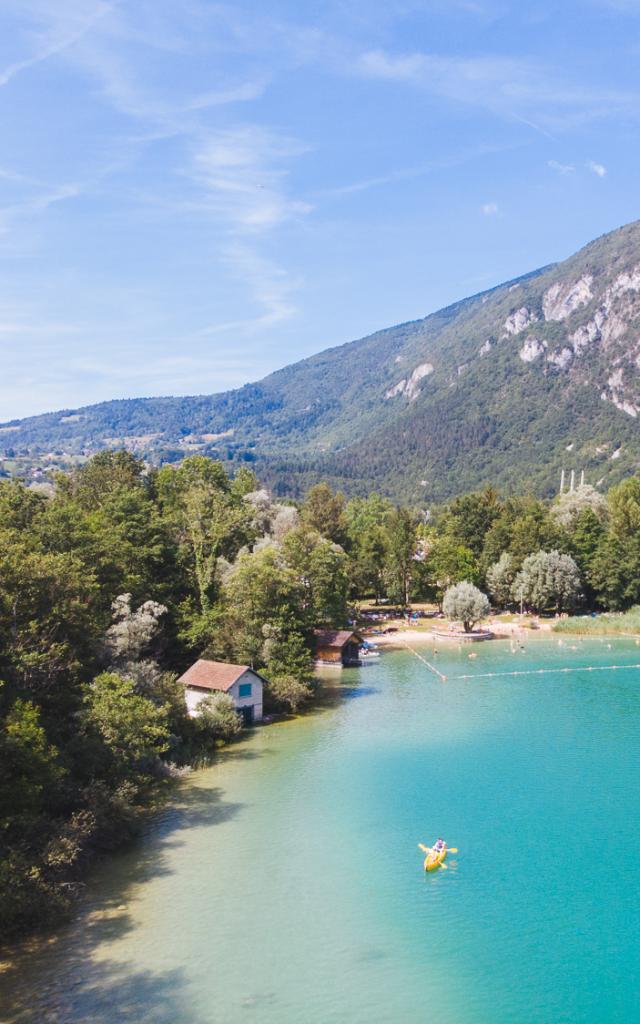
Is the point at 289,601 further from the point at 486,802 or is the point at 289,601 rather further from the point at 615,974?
the point at 615,974

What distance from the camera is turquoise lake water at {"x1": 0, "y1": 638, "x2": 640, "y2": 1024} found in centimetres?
2097

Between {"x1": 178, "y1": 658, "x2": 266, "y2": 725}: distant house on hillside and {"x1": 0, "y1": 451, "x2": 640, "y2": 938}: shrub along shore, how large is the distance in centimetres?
152

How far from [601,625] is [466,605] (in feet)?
51.0

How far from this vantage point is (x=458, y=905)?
25906 mm

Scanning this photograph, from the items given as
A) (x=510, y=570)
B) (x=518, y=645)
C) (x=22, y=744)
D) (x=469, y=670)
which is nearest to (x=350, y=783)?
(x=22, y=744)

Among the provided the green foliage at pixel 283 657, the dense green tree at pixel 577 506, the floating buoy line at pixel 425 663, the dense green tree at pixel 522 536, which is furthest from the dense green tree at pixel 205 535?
the dense green tree at pixel 577 506

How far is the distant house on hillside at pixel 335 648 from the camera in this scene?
66812 millimetres

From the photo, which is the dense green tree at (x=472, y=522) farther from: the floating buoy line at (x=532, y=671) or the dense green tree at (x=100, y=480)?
the dense green tree at (x=100, y=480)

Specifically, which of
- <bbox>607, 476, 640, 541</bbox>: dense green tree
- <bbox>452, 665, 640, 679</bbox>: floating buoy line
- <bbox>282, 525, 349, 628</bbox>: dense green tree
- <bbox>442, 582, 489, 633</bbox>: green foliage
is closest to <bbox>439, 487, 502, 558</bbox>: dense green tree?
<bbox>607, 476, 640, 541</bbox>: dense green tree

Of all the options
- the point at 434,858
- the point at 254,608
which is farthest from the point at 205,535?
the point at 434,858

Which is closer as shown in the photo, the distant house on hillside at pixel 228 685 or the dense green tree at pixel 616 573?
the distant house on hillside at pixel 228 685

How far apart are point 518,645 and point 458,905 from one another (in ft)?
166

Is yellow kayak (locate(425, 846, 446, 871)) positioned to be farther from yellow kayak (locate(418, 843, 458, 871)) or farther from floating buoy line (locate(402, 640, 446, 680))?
floating buoy line (locate(402, 640, 446, 680))

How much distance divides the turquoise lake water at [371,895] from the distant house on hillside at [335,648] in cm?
2180
